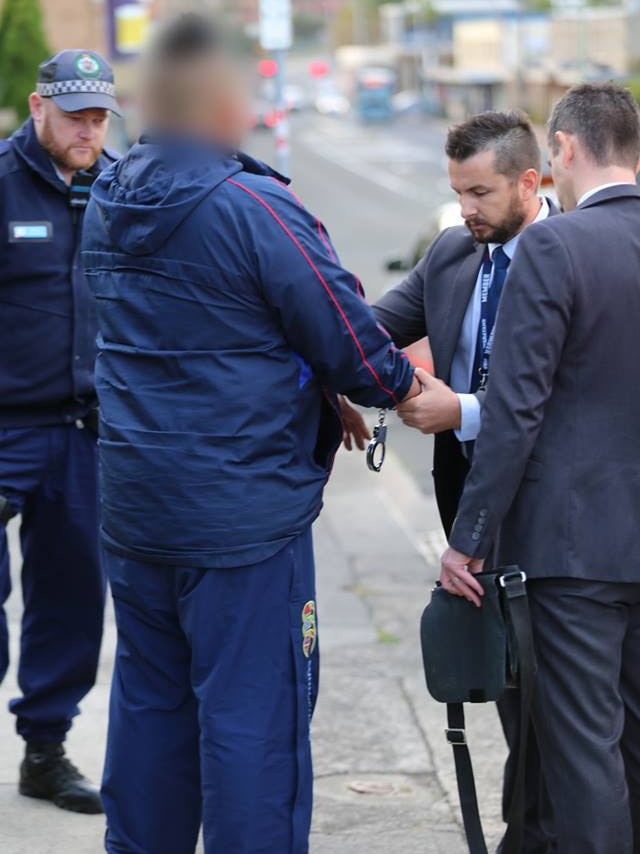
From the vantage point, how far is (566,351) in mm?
3246

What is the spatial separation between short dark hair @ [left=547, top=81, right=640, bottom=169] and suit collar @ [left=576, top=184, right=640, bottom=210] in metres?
0.07

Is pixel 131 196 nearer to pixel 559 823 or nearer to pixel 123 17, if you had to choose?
pixel 559 823

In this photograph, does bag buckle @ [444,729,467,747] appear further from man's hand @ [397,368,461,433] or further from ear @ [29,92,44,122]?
ear @ [29,92,44,122]

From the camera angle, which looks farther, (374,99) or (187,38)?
(374,99)

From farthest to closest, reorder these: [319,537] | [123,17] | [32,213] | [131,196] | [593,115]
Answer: [123,17]
[319,537]
[32,213]
[593,115]
[131,196]

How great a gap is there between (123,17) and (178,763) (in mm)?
15516

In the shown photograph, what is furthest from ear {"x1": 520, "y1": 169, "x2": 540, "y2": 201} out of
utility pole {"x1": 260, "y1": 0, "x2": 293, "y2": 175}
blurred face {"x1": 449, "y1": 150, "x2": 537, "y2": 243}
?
utility pole {"x1": 260, "y1": 0, "x2": 293, "y2": 175}

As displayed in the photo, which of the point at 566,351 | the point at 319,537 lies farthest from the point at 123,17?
the point at 566,351

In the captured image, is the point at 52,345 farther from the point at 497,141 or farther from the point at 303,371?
the point at 497,141

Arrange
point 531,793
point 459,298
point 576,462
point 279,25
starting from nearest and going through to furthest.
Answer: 1. point 576,462
2. point 459,298
3. point 531,793
4. point 279,25

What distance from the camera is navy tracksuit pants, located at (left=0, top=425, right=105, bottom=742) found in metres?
4.18

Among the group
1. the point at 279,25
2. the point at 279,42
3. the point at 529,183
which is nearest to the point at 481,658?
the point at 529,183

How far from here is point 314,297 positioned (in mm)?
3053

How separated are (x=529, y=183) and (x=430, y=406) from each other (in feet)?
2.08
